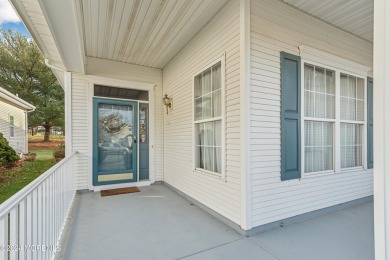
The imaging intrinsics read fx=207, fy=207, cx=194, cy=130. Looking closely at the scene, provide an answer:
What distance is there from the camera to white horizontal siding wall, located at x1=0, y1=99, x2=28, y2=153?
9.20m

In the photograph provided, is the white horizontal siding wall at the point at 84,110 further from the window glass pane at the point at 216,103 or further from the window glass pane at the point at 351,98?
the window glass pane at the point at 351,98

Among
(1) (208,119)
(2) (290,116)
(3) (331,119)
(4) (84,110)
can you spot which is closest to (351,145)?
(3) (331,119)

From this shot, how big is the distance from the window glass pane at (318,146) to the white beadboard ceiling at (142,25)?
2.38m

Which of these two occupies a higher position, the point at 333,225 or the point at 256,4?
the point at 256,4

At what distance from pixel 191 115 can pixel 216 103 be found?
820 mm

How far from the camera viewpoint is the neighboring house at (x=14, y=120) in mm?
9102

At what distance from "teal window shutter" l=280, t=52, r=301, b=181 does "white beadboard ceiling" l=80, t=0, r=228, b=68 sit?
1.35 metres

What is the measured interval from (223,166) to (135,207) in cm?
179

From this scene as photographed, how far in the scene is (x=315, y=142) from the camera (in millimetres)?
3309

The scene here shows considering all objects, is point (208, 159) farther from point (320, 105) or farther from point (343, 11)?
point (343, 11)
